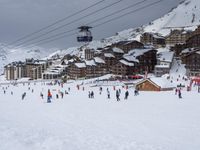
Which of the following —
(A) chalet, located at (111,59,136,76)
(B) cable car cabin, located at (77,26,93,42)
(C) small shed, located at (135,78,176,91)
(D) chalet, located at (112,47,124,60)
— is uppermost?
(D) chalet, located at (112,47,124,60)

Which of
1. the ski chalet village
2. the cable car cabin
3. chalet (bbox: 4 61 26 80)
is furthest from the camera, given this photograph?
chalet (bbox: 4 61 26 80)

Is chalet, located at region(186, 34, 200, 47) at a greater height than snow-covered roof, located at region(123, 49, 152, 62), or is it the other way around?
chalet, located at region(186, 34, 200, 47)

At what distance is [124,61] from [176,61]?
15002 millimetres

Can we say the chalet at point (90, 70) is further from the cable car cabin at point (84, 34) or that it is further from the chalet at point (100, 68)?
the cable car cabin at point (84, 34)

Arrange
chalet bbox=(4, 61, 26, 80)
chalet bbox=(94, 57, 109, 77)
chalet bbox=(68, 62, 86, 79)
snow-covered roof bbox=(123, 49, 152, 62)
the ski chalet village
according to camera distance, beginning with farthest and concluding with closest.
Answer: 1. chalet bbox=(4, 61, 26, 80)
2. chalet bbox=(68, 62, 86, 79)
3. chalet bbox=(94, 57, 109, 77)
4. snow-covered roof bbox=(123, 49, 152, 62)
5. the ski chalet village

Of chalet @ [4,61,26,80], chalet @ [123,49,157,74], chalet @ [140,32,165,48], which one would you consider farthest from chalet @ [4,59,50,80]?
chalet @ [123,49,157,74]

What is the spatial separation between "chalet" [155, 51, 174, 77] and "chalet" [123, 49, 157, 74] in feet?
7.09

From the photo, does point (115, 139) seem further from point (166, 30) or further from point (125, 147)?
point (166, 30)

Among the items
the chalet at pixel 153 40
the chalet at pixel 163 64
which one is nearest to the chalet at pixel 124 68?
the chalet at pixel 163 64

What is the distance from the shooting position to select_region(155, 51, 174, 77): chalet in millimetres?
86125

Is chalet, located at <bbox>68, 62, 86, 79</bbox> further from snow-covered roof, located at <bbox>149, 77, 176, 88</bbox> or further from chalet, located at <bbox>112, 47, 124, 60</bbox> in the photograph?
snow-covered roof, located at <bbox>149, 77, 176, 88</bbox>

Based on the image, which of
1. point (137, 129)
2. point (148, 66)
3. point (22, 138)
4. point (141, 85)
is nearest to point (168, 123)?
point (137, 129)

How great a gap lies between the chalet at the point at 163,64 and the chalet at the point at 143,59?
7.09 ft

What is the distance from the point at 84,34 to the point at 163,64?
5419cm
